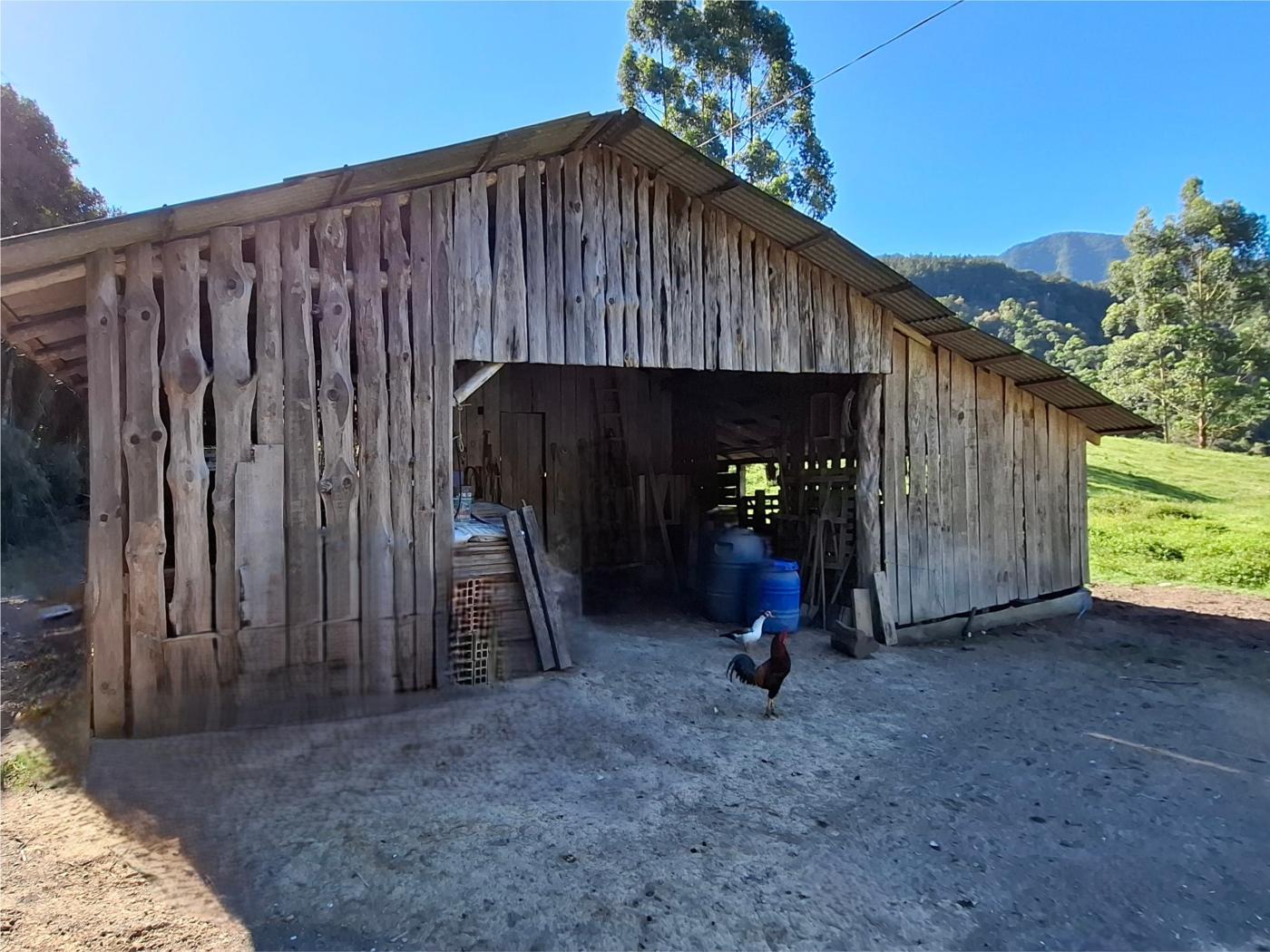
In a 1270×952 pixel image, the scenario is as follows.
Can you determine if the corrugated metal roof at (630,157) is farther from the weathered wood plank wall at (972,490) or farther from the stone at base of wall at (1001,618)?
the stone at base of wall at (1001,618)

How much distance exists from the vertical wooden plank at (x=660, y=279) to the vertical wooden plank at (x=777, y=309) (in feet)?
3.80

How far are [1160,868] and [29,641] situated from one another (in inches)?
364

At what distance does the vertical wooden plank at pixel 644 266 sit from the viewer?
6609 mm

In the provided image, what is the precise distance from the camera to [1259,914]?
3148mm

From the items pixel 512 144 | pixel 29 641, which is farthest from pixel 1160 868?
pixel 29 641

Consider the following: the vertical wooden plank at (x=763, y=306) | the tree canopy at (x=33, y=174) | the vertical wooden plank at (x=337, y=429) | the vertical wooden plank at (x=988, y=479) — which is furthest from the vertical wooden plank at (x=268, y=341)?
the tree canopy at (x=33, y=174)

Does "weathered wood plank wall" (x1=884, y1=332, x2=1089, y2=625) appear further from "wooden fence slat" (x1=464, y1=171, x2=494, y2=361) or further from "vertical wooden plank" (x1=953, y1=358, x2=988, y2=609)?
"wooden fence slat" (x1=464, y1=171, x2=494, y2=361)

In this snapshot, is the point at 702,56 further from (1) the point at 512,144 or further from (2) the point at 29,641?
(2) the point at 29,641

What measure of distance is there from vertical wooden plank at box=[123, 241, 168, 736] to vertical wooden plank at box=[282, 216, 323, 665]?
75 centimetres

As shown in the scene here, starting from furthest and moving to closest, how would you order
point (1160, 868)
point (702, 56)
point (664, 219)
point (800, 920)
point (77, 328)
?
point (702, 56)
point (664, 219)
point (77, 328)
point (1160, 868)
point (800, 920)

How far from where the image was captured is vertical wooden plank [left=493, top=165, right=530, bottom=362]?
5.89 meters

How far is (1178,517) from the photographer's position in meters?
17.8

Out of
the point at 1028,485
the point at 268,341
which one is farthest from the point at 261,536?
the point at 1028,485

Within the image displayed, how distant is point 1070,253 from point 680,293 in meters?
198
